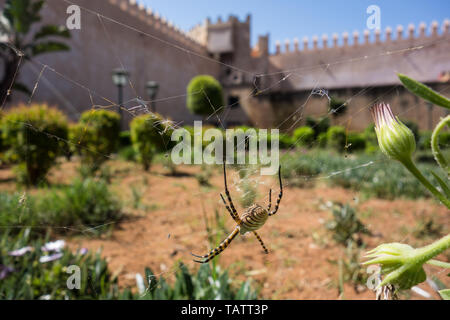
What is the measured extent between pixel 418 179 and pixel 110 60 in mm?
21878

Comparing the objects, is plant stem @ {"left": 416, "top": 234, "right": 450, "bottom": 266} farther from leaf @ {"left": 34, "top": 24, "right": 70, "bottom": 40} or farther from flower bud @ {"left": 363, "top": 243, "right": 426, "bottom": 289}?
leaf @ {"left": 34, "top": 24, "right": 70, "bottom": 40}

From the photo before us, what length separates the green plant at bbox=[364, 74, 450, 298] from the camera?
40 cm

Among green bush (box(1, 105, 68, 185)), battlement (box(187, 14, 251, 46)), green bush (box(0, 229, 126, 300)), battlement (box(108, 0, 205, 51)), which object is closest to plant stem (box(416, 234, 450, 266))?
green bush (box(0, 229, 126, 300))

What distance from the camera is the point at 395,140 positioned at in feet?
1.52

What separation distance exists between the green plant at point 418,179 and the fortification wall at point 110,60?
11.2 meters

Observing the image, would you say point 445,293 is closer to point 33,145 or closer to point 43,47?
point 33,145

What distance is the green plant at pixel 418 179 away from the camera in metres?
0.40

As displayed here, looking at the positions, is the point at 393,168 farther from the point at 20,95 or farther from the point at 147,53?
the point at 147,53

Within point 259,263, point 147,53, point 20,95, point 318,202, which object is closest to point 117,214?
point 259,263

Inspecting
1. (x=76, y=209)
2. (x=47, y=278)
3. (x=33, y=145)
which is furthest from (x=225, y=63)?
(x=47, y=278)

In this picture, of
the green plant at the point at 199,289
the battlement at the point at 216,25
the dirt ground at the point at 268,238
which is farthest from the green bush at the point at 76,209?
the battlement at the point at 216,25

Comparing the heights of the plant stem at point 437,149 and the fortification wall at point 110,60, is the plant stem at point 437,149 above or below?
below

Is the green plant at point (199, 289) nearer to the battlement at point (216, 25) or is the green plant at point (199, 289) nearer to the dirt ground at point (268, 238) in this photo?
the dirt ground at point (268, 238)

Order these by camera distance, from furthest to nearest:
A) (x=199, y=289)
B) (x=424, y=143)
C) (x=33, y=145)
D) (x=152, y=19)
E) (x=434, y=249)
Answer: (x=152, y=19) → (x=33, y=145) → (x=199, y=289) → (x=424, y=143) → (x=434, y=249)
